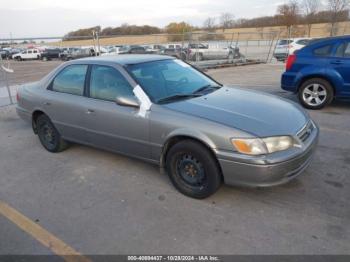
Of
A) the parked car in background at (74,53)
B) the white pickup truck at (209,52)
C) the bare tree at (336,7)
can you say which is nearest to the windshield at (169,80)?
the white pickup truck at (209,52)

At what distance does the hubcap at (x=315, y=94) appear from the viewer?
666cm

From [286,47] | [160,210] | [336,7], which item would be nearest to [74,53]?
[286,47]

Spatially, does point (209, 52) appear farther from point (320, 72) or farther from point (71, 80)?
point (71, 80)

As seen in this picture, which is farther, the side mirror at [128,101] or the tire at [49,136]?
the tire at [49,136]

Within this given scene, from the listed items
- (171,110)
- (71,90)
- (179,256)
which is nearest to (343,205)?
(179,256)

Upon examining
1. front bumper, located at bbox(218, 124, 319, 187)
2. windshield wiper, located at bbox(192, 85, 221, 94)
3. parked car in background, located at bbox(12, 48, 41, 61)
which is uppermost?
windshield wiper, located at bbox(192, 85, 221, 94)

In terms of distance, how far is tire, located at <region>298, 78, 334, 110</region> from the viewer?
6.57 meters

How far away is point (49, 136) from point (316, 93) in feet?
18.0

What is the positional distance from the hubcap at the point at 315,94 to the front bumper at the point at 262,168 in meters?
4.08

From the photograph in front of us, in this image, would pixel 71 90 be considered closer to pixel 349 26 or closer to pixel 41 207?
pixel 41 207

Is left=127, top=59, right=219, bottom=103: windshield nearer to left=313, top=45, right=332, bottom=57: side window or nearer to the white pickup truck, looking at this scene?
left=313, top=45, right=332, bottom=57: side window

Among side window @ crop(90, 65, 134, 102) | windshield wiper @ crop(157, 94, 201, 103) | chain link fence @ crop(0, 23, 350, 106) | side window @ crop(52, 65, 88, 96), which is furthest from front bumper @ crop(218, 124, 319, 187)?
chain link fence @ crop(0, 23, 350, 106)

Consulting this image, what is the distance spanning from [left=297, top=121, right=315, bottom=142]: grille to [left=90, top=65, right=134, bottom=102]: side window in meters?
1.93

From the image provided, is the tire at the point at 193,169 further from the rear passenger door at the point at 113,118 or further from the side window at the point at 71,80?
the side window at the point at 71,80
